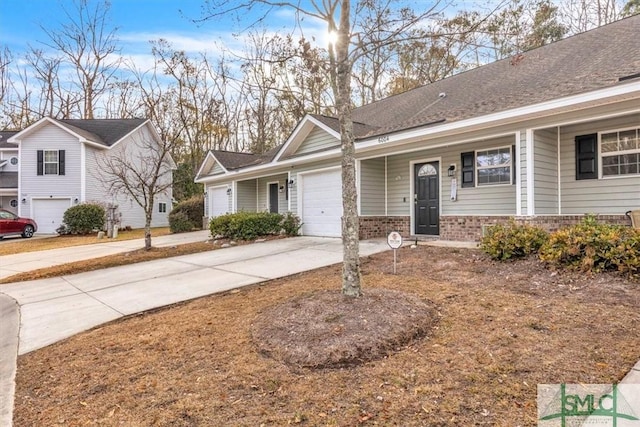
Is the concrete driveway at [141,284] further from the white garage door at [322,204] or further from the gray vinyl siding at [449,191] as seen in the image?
the gray vinyl siding at [449,191]

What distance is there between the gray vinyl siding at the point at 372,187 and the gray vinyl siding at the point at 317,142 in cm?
121

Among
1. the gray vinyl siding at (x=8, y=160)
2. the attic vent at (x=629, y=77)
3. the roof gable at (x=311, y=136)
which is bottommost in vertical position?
the attic vent at (x=629, y=77)

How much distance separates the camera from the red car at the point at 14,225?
17.2 metres

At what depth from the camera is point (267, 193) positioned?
16406mm

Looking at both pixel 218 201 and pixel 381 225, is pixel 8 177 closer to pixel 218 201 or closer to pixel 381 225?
pixel 218 201

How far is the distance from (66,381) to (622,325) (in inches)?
195

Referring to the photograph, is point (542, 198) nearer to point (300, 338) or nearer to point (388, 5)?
point (388, 5)

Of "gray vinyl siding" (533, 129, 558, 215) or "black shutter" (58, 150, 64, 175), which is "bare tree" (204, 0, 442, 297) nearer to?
"gray vinyl siding" (533, 129, 558, 215)

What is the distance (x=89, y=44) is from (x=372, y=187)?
25246 mm

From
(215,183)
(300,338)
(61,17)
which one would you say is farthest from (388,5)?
→ (61,17)

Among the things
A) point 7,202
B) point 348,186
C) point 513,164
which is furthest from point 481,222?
point 7,202

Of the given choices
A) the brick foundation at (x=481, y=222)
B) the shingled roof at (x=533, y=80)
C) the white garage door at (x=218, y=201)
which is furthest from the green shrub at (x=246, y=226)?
the brick foundation at (x=481, y=222)

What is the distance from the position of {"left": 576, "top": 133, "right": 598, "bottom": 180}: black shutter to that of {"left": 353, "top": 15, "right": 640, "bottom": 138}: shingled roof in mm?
1267

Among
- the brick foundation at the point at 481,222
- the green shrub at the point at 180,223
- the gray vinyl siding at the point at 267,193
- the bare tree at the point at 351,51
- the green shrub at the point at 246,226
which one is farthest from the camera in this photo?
the green shrub at the point at 180,223
